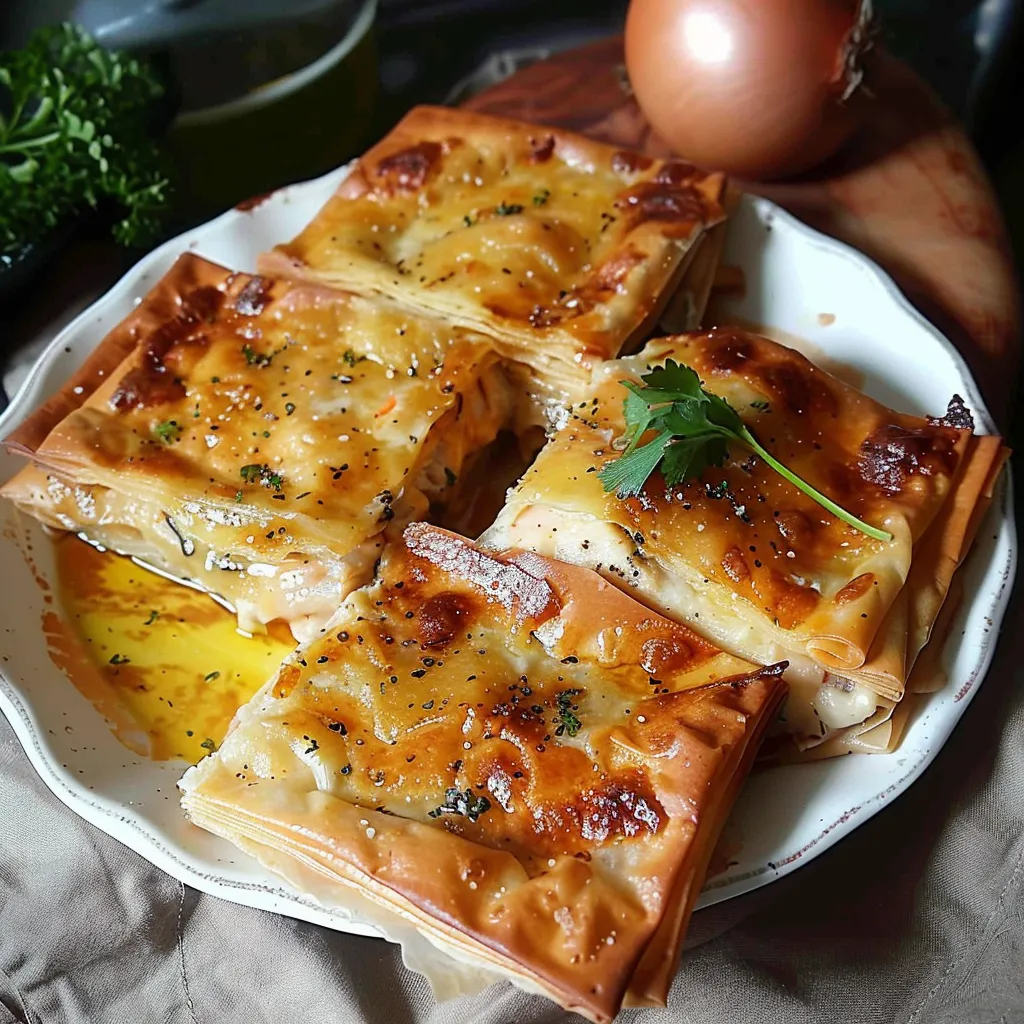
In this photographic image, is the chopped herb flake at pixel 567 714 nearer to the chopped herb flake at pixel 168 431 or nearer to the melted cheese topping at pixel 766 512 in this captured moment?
the melted cheese topping at pixel 766 512

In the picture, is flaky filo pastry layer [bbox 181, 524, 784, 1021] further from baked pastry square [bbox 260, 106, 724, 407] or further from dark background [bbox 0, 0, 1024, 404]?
dark background [bbox 0, 0, 1024, 404]

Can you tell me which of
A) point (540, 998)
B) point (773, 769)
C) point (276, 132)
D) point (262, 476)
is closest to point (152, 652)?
point (262, 476)

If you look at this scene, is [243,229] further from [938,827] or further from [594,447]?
[938,827]

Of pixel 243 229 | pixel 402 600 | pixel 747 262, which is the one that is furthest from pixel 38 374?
pixel 747 262

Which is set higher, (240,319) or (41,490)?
(240,319)

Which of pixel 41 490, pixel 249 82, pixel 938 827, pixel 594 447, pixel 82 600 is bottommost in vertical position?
pixel 938 827

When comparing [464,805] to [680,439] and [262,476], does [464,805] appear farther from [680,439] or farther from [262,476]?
[262,476]

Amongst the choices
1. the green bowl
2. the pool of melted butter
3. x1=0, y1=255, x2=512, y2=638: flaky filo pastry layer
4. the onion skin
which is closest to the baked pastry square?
x1=0, y1=255, x2=512, y2=638: flaky filo pastry layer
